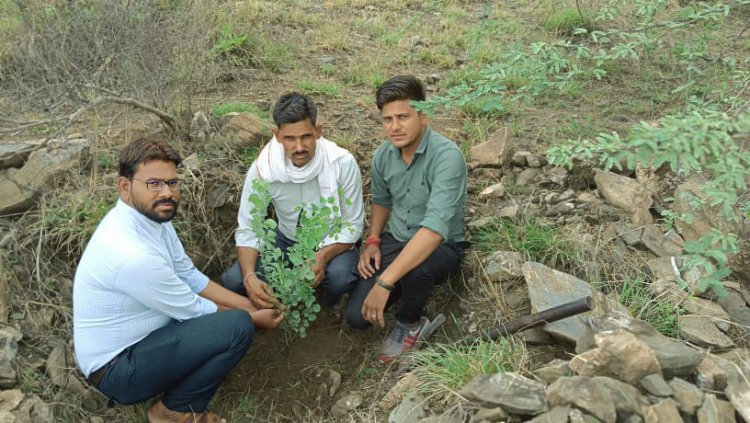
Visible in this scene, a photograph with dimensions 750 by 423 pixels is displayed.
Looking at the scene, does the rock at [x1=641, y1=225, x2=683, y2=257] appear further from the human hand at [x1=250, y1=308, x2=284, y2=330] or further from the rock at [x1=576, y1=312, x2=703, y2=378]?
the human hand at [x1=250, y1=308, x2=284, y2=330]

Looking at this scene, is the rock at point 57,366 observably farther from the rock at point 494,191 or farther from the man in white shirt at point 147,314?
the rock at point 494,191

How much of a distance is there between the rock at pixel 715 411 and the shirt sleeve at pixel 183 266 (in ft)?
7.51

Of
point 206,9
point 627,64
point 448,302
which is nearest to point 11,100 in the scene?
point 206,9

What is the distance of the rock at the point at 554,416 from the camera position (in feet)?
6.61

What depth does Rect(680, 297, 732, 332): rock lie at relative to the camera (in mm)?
2766

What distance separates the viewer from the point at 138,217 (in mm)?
2674

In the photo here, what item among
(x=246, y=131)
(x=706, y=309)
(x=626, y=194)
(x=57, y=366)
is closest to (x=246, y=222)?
(x=246, y=131)

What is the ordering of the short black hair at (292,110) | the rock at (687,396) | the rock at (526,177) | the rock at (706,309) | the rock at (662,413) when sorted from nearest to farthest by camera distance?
1. the rock at (662,413)
2. the rock at (687,396)
3. the rock at (706,309)
4. the short black hair at (292,110)
5. the rock at (526,177)

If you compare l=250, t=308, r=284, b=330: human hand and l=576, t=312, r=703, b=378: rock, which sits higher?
l=576, t=312, r=703, b=378: rock

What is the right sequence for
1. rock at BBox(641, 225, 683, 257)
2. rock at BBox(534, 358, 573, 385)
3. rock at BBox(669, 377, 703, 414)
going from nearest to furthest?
1. rock at BBox(669, 377, 703, 414)
2. rock at BBox(534, 358, 573, 385)
3. rock at BBox(641, 225, 683, 257)

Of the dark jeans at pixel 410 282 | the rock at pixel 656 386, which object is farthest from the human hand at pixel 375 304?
the rock at pixel 656 386

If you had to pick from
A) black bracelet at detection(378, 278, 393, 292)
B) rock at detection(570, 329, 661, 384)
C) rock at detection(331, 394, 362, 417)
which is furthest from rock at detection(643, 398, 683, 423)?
rock at detection(331, 394, 362, 417)

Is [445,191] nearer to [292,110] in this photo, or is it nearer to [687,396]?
[292,110]

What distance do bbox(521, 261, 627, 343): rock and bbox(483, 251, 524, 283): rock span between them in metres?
0.08
